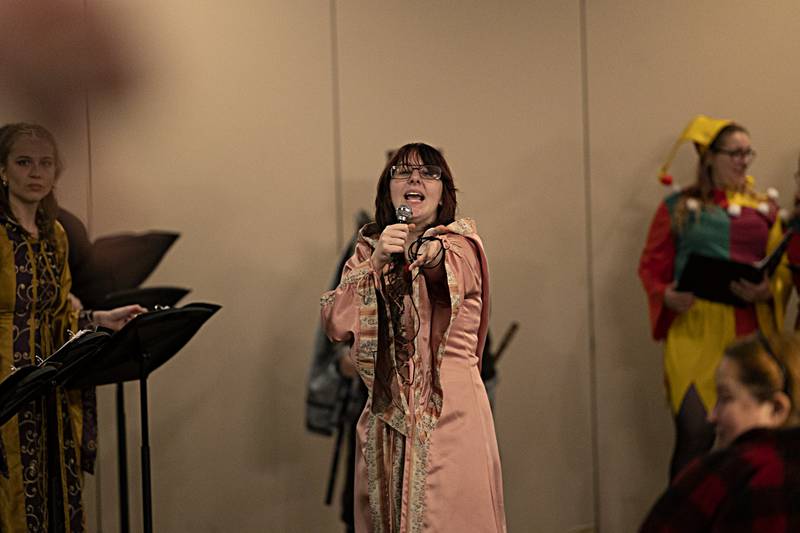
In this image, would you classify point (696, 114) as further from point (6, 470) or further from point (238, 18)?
point (6, 470)

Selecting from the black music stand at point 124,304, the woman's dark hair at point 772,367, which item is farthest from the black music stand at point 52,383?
the woman's dark hair at point 772,367

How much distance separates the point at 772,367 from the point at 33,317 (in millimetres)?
2159

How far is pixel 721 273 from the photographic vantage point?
4.35 metres

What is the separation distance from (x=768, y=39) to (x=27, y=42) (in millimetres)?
3076

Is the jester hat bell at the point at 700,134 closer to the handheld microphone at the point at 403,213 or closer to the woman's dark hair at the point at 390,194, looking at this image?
the woman's dark hair at the point at 390,194

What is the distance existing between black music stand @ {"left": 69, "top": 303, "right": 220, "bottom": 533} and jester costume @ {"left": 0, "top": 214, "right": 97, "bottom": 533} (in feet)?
0.66

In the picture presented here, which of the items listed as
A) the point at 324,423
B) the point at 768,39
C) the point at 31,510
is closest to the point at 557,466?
the point at 324,423

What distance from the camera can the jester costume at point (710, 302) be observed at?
4.45 metres

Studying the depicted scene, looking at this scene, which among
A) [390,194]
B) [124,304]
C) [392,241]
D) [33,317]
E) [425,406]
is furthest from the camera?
[124,304]

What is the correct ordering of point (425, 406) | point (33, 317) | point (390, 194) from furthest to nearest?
point (33, 317), point (390, 194), point (425, 406)

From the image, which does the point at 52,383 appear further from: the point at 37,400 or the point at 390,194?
the point at 390,194

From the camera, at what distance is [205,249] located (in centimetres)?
439

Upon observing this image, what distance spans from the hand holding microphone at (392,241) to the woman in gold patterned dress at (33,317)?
92 centimetres

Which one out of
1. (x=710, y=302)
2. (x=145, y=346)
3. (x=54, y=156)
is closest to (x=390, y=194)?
(x=145, y=346)
